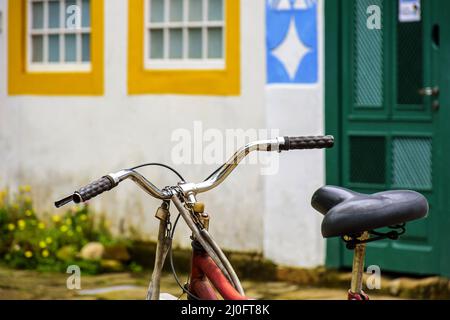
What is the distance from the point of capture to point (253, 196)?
759 cm

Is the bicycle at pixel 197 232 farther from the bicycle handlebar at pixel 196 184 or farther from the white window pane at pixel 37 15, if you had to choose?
the white window pane at pixel 37 15

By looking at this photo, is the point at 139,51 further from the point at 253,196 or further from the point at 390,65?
the point at 390,65

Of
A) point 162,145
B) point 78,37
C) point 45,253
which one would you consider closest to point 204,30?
point 162,145

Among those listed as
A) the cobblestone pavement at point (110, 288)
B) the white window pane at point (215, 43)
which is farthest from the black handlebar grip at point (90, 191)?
the white window pane at point (215, 43)

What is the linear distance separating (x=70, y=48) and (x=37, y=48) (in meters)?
0.39

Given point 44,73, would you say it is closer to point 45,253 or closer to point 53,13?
point 53,13

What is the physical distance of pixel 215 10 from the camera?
7.83 m

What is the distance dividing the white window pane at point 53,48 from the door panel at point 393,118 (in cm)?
275

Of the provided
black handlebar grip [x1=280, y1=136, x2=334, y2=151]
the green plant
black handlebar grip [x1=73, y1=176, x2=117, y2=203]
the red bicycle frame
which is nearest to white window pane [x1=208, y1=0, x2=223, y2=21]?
the green plant

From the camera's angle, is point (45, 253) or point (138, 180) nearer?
point (138, 180)

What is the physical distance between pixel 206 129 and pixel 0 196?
7.18 ft

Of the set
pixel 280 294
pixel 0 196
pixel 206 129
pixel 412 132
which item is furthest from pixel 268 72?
pixel 0 196

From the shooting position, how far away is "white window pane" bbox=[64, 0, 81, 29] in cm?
841

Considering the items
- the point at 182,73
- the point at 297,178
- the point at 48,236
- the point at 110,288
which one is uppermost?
the point at 182,73
